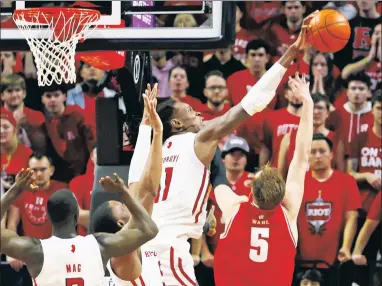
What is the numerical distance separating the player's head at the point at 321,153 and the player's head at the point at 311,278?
1.05 meters

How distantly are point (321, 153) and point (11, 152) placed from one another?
3021mm

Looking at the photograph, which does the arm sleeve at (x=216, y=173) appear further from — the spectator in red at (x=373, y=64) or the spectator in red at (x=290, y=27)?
the spectator in red at (x=290, y=27)

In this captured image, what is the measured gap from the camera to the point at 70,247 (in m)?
4.81

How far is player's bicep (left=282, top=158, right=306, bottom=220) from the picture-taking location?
594 centimetres

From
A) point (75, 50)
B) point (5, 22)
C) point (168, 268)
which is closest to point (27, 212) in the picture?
point (5, 22)

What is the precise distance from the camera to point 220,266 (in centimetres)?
599

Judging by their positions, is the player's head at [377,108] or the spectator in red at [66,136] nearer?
the player's head at [377,108]

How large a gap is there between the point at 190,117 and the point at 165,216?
642mm

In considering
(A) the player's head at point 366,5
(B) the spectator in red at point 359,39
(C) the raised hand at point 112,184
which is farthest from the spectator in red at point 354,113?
(C) the raised hand at point 112,184

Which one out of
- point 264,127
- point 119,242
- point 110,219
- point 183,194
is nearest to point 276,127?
point 264,127

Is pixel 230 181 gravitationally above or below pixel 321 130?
below

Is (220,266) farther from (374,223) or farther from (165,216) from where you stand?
(374,223)

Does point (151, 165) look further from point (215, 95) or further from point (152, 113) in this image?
point (215, 95)

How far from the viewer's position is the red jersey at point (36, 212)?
9.25 m
